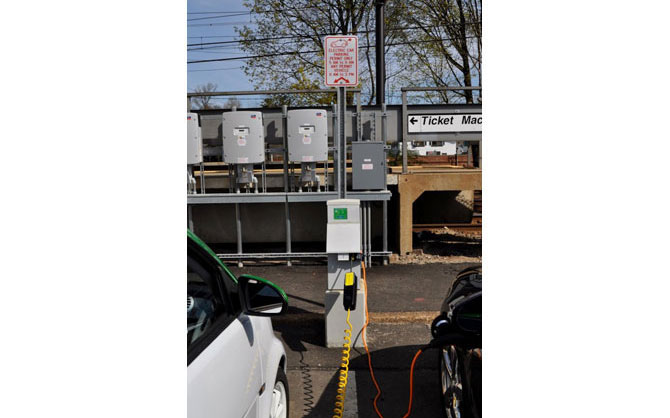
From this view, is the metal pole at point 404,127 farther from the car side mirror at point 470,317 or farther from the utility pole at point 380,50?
the car side mirror at point 470,317

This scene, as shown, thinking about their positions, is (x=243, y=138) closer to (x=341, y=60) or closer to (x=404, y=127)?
(x=404, y=127)

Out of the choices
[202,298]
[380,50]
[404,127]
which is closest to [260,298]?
[202,298]

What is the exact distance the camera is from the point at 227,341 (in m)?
2.22

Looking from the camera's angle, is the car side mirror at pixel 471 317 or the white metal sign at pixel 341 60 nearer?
the car side mirror at pixel 471 317

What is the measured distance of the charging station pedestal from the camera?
5137mm

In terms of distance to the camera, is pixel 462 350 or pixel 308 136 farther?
pixel 308 136

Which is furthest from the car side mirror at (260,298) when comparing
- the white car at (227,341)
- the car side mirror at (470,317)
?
the car side mirror at (470,317)

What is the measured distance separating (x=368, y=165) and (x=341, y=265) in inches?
126

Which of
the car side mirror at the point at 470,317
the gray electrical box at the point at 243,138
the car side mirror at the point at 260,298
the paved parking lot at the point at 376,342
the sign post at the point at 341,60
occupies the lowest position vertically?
the paved parking lot at the point at 376,342

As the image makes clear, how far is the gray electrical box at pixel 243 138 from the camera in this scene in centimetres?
839

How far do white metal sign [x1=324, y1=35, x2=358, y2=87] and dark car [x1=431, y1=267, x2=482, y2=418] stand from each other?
242 centimetres

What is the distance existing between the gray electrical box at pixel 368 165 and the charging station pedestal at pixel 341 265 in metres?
2.96
